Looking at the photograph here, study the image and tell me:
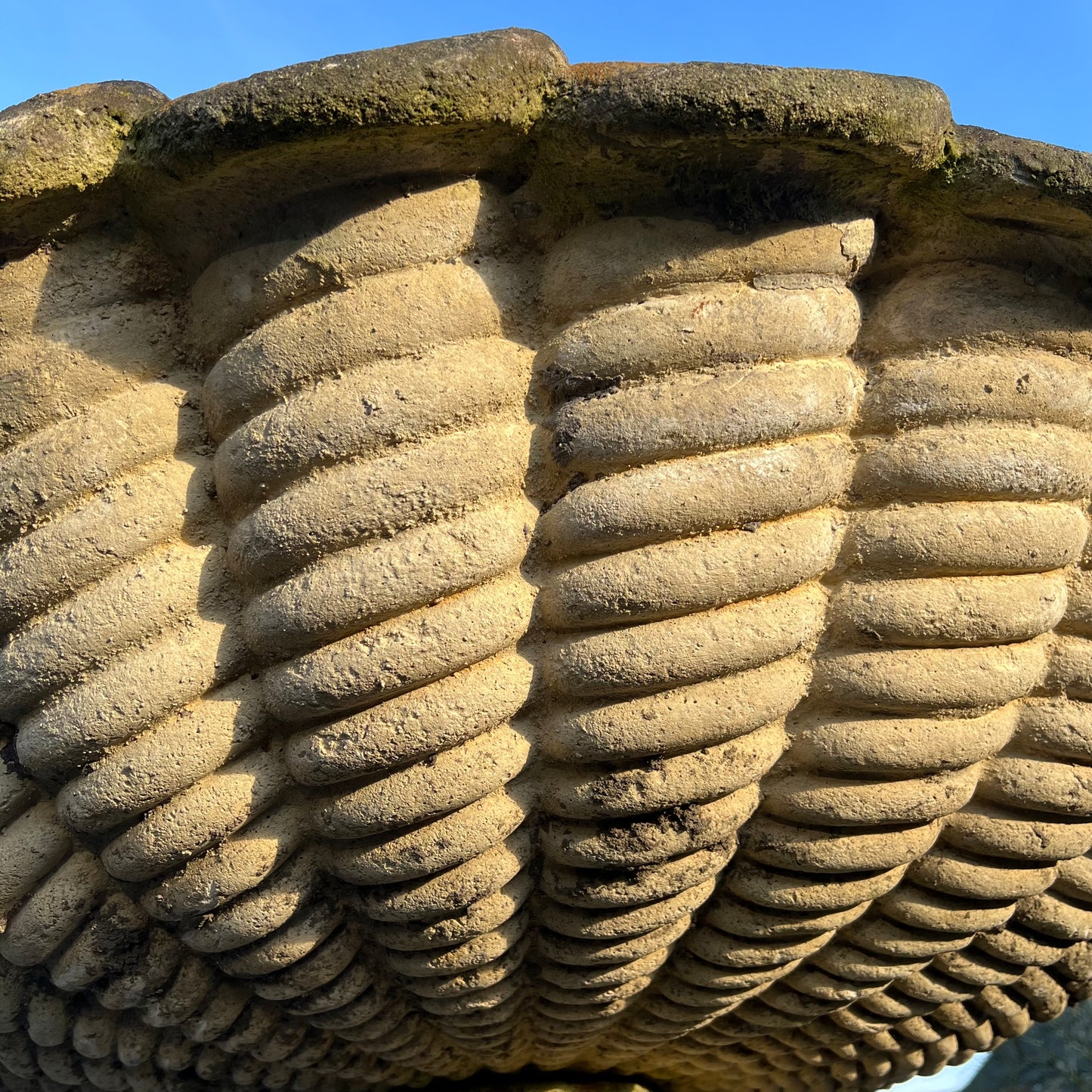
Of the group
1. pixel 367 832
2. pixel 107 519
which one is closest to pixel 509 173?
pixel 107 519

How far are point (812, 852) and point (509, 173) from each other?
2.55 ft

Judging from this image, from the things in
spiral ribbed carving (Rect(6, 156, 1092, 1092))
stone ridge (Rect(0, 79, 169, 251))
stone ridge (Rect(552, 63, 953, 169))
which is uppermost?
stone ridge (Rect(552, 63, 953, 169))

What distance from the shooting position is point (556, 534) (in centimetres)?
87

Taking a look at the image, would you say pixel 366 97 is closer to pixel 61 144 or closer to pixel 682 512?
pixel 61 144

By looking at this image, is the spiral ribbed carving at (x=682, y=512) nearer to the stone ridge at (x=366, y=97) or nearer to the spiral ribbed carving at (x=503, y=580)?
the spiral ribbed carving at (x=503, y=580)

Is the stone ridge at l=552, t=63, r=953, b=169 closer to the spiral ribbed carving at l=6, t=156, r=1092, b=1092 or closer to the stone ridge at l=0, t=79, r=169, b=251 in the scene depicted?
the spiral ribbed carving at l=6, t=156, r=1092, b=1092

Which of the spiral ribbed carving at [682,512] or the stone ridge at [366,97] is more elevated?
the stone ridge at [366,97]

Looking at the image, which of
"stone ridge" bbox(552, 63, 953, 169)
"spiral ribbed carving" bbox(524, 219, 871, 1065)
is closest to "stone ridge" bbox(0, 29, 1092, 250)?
"stone ridge" bbox(552, 63, 953, 169)

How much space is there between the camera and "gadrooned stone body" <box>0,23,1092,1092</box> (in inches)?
32.9

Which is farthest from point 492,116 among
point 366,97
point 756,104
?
point 756,104

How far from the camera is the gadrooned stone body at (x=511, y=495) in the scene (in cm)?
84

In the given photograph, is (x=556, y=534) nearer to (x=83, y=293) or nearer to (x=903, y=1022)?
(x=83, y=293)

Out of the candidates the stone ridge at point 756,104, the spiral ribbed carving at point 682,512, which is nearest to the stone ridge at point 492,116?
the stone ridge at point 756,104

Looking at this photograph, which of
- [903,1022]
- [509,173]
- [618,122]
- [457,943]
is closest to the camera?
[618,122]
